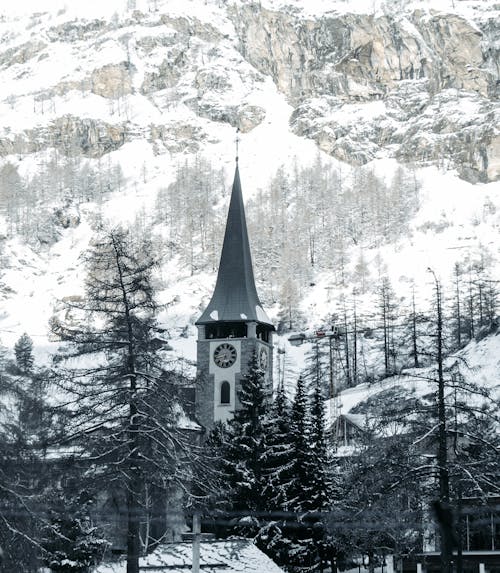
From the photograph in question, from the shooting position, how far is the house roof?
37562mm

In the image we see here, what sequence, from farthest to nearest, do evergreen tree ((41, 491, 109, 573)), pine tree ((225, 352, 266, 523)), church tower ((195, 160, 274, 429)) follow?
church tower ((195, 160, 274, 429))
pine tree ((225, 352, 266, 523))
evergreen tree ((41, 491, 109, 573))

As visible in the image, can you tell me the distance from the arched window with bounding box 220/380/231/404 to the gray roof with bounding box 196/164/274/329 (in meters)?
4.11

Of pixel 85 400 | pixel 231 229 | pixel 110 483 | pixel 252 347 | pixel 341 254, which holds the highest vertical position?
pixel 341 254

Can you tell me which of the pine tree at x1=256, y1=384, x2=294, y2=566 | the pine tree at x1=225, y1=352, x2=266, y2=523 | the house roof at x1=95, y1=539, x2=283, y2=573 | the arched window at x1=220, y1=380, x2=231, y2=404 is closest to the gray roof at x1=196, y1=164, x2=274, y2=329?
the arched window at x1=220, y1=380, x2=231, y2=404

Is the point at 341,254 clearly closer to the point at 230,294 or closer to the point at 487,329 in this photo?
the point at 487,329

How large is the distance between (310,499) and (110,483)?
747 inches

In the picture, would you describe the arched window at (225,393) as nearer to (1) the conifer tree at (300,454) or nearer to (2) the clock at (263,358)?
(2) the clock at (263,358)

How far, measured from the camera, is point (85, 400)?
31594mm

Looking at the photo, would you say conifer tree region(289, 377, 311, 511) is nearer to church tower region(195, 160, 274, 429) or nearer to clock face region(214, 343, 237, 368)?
church tower region(195, 160, 274, 429)

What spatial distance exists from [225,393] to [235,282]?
7.62 meters

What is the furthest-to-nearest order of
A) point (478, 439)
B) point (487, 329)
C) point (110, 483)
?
point (487, 329)
point (110, 483)
point (478, 439)

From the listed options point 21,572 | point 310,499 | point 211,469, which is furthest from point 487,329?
point 21,572

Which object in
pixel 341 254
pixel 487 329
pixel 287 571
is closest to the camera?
pixel 287 571

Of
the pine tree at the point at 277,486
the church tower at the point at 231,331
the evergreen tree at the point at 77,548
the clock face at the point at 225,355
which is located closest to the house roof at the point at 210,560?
the evergreen tree at the point at 77,548
